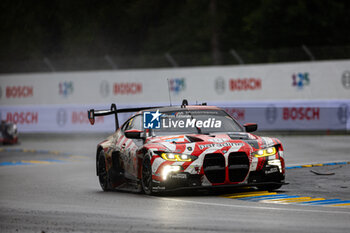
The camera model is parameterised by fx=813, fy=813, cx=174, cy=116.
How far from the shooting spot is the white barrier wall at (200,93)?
28.9 m

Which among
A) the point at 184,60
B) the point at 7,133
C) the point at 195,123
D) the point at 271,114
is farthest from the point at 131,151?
the point at 184,60

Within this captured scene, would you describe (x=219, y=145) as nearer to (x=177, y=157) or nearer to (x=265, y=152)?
(x=177, y=157)

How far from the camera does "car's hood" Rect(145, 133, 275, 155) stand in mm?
10836

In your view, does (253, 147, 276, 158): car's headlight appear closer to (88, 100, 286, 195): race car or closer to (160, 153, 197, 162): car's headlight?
(88, 100, 286, 195): race car

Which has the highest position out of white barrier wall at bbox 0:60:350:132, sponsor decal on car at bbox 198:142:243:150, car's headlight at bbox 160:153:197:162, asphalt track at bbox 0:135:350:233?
white barrier wall at bbox 0:60:350:132

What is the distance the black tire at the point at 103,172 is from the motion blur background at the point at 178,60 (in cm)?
1598

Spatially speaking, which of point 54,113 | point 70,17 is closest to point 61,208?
point 54,113

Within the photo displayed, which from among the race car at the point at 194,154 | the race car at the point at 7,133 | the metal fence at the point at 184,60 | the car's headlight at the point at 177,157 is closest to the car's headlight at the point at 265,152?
the race car at the point at 194,154

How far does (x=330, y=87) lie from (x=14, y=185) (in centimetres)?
1977

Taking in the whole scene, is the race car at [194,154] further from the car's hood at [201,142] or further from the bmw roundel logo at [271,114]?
the bmw roundel logo at [271,114]

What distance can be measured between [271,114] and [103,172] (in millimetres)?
16754

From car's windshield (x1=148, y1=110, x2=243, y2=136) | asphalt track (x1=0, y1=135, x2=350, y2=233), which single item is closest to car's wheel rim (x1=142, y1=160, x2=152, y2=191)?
asphalt track (x1=0, y1=135, x2=350, y2=233)

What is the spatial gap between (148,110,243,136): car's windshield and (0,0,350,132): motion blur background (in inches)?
650

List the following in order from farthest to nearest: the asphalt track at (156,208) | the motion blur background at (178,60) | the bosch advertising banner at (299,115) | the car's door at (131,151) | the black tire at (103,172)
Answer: the motion blur background at (178,60)
the bosch advertising banner at (299,115)
the black tire at (103,172)
the car's door at (131,151)
the asphalt track at (156,208)
